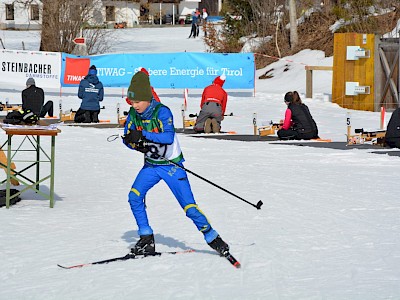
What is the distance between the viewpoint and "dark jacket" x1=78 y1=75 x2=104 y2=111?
911 inches

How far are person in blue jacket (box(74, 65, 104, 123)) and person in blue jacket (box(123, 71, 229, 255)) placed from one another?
15237 mm

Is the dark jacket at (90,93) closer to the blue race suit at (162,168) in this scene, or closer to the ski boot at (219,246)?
the blue race suit at (162,168)

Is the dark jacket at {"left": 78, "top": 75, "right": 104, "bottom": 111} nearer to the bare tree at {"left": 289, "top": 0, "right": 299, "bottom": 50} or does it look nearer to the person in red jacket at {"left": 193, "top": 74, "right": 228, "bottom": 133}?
the person in red jacket at {"left": 193, "top": 74, "right": 228, "bottom": 133}

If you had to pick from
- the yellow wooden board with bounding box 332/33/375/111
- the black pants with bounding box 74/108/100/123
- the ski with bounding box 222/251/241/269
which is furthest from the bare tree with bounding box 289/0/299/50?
the ski with bounding box 222/251/241/269

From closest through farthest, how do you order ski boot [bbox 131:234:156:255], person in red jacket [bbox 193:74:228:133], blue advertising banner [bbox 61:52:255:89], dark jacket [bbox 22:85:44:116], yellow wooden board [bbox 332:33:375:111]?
ski boot [bbox 131:234:156:255]
dark jacket [bbox 22:85:44:116]
person in red jacket [bbox 193:74:228:133]
yellow wooden board [bbox 332:33:375:111]
blue advertising banner [bbox 61:52:255:89]

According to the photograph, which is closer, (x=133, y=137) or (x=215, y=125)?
(x=133, y=137)

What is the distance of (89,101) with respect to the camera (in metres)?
23.1

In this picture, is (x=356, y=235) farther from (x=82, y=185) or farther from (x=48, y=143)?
(x=48, y=143)

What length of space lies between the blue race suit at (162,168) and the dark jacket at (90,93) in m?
15.3

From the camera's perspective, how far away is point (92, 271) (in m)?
7.65

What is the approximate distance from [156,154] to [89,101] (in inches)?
607

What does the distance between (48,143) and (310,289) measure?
11979mm

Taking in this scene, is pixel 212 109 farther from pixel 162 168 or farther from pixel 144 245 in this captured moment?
pixel 162 168

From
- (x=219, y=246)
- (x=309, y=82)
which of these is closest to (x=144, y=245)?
(x=219, y=246)
